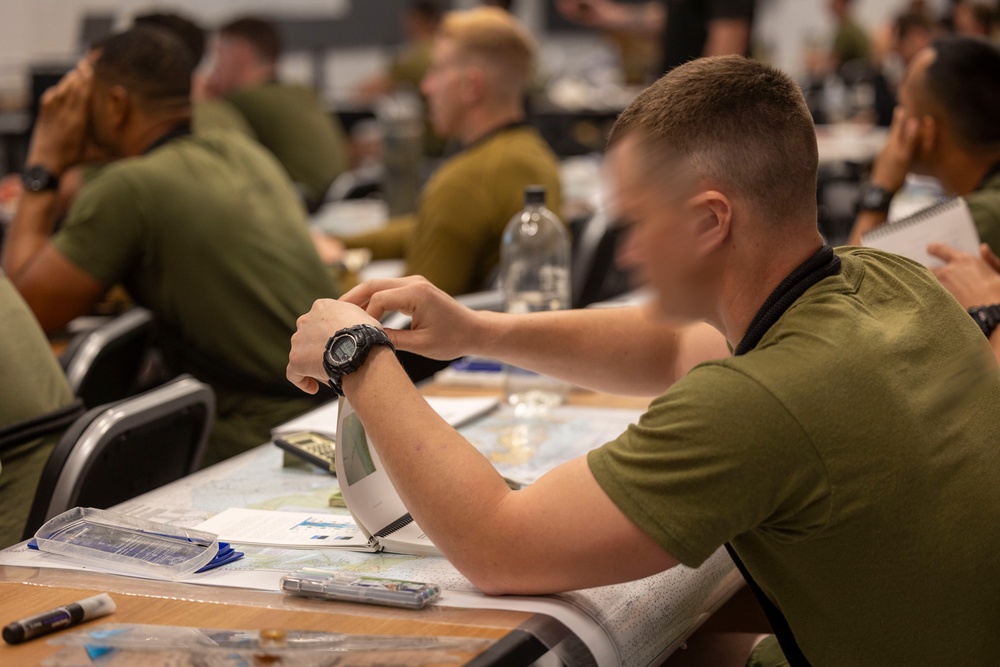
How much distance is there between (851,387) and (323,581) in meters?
0.56

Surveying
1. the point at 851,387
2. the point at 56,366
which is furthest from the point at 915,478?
the point at 56,366

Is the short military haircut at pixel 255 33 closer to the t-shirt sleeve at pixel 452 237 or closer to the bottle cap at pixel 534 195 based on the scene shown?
the t-shirt sleeve at pixel 452 237

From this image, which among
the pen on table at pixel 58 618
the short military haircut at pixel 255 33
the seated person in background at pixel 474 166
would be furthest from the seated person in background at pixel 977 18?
the pen on table at pixel 58 618

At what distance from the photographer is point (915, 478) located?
3.68 ft

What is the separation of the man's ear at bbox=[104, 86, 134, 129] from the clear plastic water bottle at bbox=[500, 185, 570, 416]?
1.07 m

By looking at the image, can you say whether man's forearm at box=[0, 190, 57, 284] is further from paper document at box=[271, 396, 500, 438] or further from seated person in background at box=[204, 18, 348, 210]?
seated person in background at box=[204, 18, 348, 210]

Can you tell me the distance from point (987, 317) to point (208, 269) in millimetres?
1658

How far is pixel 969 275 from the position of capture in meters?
1.90

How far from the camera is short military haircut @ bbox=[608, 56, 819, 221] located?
3.81 feet

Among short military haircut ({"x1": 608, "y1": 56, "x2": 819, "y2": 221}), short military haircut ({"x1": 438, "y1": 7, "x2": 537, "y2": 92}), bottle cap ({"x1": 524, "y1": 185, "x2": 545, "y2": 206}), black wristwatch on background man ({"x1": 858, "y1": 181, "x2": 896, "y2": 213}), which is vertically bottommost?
black wristwatch on background man ({"x1": 858, "y1": 181, "x2": 896, "y2": 213})

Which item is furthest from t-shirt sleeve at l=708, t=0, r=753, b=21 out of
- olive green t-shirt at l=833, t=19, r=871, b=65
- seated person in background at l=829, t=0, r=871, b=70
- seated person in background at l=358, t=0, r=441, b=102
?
olive green t-shirt at l=833, t=19, r=871, b=65

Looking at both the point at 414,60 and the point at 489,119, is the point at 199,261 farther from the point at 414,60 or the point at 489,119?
the point at 414,60

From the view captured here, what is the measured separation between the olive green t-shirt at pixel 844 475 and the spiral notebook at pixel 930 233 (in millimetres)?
845

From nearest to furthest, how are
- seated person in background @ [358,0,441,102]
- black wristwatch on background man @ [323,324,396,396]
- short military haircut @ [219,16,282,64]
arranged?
black wristwatch on background man @ [323,324,396,396], short military haircut @ [219,16,282,64], seated person in background @ [358,0,441,102]
